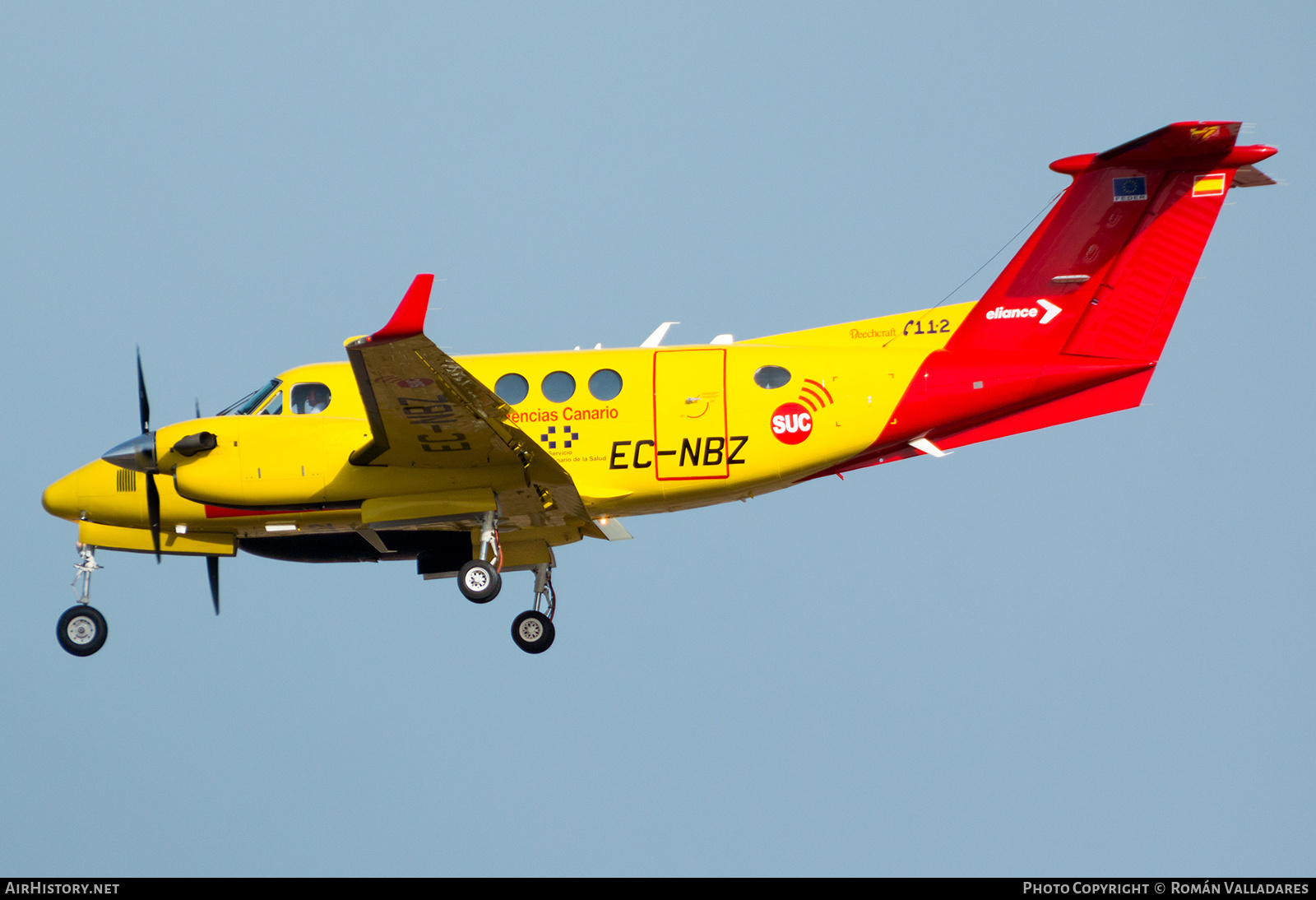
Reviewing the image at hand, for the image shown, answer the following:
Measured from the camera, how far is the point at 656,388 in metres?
20.8

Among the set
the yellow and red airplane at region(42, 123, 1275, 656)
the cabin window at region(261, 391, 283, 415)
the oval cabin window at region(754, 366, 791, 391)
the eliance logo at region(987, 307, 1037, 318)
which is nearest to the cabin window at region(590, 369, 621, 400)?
the yellow and red airplane at region(42, 123, 1275, 656)

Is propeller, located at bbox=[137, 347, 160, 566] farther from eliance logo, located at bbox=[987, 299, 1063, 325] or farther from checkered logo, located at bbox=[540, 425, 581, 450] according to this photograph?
eliance logo, located at bbox=[987, 299, 1063, 325]

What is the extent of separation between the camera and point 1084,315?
20.8 m

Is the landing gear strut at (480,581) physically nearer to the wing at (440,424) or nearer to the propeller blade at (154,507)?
the wing at (440,424)

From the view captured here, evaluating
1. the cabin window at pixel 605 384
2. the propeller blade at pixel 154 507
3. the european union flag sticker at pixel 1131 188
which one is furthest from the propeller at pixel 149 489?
the european union flag sticker at pixel 1131 188

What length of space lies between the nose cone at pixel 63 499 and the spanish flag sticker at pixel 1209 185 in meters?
16.8

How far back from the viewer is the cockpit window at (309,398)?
2153 cm

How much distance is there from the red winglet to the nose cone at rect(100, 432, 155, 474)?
5.13 meters

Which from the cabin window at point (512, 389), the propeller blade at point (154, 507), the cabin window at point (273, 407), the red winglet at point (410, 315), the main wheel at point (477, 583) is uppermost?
the red winglet at point (410, 315)

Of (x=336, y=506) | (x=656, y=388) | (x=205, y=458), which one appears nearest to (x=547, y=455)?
(x=656, y=388)

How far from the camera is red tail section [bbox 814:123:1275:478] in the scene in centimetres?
2061

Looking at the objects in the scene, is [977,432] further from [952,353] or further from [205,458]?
[205,458]

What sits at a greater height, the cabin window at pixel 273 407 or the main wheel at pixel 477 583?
the cabin window at pixel 273 407

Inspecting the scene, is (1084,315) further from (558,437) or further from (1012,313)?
(558,437)
